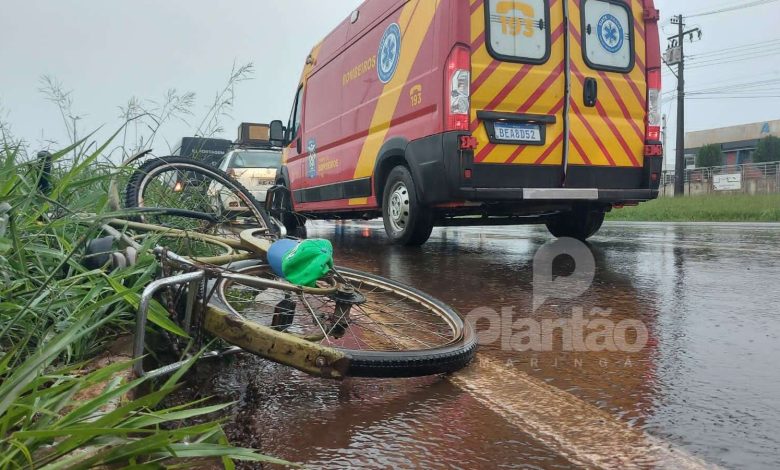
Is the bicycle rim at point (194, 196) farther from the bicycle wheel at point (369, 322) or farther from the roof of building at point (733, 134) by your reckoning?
the roof of building at point (733, 134)

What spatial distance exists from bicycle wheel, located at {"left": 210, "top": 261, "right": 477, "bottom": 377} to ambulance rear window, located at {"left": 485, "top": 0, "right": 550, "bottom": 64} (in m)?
3.47

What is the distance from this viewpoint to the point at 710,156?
52.5 m

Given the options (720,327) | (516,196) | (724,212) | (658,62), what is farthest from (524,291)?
(724,212)

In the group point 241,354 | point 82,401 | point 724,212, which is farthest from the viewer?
point 724,212

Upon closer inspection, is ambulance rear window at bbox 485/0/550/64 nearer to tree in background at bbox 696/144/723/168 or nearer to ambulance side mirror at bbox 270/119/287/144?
ambulance side mirror at bbox 270/119/287/144

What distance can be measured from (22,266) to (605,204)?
592 cm

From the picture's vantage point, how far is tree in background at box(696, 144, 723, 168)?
52.3 metres

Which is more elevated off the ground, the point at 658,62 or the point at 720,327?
the point at 658,62

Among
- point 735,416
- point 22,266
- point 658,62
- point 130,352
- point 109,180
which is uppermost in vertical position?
point 658,62

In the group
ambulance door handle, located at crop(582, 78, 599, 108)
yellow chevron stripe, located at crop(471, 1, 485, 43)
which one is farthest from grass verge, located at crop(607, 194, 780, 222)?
yellow chevron stripe, located at crop(471, 1, 485, 43)

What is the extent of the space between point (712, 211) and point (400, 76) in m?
13.6

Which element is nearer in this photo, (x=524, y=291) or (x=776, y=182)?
(x=524, y=291)

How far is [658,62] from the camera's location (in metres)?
6.53

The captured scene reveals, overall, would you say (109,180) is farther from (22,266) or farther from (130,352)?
(130,352)
